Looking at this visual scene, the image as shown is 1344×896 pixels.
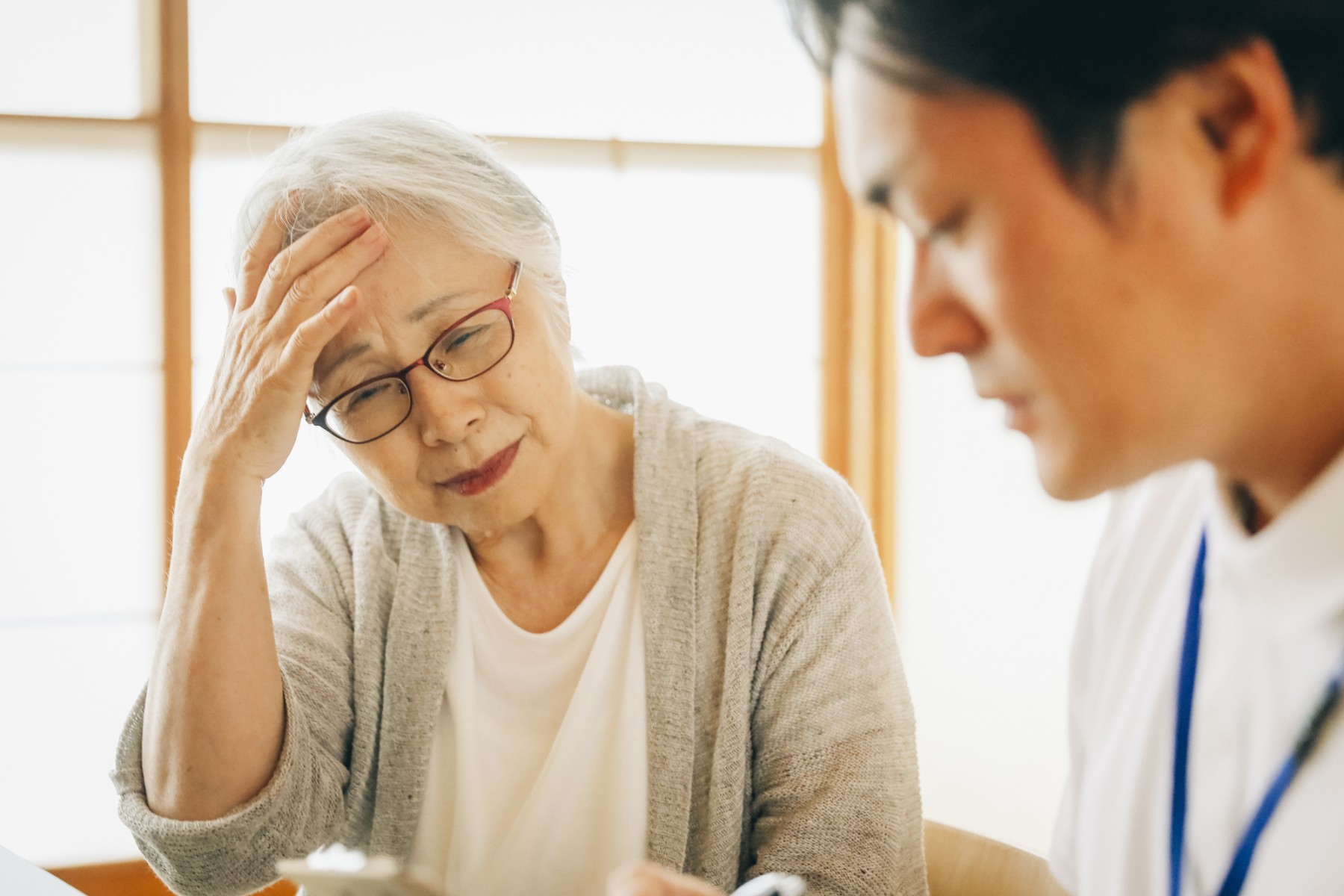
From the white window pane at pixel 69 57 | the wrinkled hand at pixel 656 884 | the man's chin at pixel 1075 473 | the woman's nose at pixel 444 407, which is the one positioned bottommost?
the wrinkled hand at pixel 656 884

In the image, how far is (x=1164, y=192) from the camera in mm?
449

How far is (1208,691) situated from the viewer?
649 mm

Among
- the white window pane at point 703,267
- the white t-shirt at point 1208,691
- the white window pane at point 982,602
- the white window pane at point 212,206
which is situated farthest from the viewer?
the white window pane at point 703,267

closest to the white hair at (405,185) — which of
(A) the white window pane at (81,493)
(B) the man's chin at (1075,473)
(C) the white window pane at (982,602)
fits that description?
(B) the man's chin at (1075,473)

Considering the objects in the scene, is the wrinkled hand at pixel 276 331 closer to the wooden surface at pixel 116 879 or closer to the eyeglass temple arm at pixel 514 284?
the eyeglass temple arm at pixel 514 284

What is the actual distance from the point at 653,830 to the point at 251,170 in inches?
92.3

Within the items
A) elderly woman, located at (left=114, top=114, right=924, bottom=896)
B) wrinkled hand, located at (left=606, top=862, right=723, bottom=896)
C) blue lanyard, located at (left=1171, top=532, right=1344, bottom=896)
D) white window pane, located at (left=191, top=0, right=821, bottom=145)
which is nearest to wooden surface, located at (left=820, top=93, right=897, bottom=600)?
white window pane, located at (left=191, top=0, right=821, bottom=145)

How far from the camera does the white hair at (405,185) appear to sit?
116 centimetres

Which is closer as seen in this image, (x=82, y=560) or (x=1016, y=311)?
(x=1016, y=311)

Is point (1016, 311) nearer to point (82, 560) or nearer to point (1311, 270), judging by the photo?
point (1311, 270)

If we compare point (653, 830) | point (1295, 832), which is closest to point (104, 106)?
point (653, 830)

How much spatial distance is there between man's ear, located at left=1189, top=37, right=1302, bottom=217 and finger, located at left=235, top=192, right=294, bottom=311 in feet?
3.32

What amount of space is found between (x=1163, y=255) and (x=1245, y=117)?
0.06 metres

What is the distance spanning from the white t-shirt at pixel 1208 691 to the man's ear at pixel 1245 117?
165 millimetres
